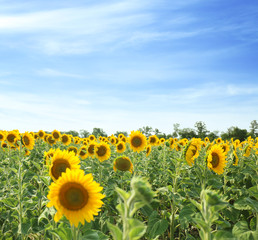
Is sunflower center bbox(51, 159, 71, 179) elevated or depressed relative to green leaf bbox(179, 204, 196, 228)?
elevated

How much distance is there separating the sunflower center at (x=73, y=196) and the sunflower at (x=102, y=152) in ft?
14.3

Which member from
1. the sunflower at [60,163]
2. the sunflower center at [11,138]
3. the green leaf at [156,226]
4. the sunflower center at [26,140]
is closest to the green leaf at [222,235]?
the sunflower at [60,163]

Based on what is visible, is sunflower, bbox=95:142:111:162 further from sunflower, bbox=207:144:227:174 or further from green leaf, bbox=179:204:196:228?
green leaf, bbox=179:204:196:228

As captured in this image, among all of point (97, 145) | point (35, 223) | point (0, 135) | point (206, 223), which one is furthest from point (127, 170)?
point (0, 135)

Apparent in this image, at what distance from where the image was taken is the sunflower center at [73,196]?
2.35 meters

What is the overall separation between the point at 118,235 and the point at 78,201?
896mm

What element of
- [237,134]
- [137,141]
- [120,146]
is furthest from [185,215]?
[237,134]

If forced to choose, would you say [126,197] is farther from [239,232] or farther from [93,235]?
[239,232]

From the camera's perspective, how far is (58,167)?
123 inches

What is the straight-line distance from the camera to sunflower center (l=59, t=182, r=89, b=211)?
7.70 ft

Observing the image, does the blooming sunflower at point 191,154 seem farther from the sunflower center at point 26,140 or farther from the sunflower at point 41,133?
the sunflower at point 41,133

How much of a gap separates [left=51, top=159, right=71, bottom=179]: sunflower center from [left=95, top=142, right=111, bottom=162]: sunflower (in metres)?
3.61

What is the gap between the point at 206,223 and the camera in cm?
173

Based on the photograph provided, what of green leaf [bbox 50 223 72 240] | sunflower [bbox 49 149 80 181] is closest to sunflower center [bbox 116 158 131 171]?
sunflower [bbox 49 149 80 181]
